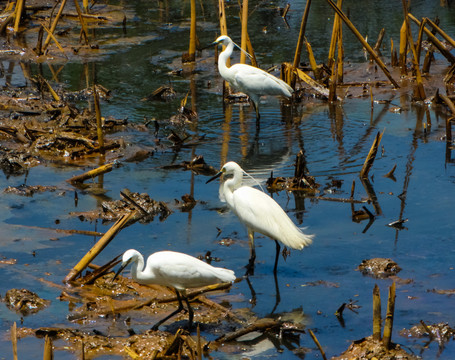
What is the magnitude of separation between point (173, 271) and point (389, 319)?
5.94 feet

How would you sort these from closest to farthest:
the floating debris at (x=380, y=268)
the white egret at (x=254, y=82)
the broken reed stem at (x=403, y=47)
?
the floating debris at (x=380, y=268) → the white egret at (x=254, y=82) → the broken reed stem at (x=403, y=47)

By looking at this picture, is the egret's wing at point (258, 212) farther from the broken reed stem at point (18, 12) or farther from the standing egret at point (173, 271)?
the broken reed stem at point (18, 12)

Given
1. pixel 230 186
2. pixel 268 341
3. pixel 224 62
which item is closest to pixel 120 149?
pixel 224 62

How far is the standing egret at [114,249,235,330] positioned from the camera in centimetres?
598

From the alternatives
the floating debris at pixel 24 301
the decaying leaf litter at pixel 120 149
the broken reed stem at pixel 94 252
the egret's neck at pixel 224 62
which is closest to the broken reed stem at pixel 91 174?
the decaying leaf litter at pixel 120 149

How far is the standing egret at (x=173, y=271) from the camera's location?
5977 millimetres

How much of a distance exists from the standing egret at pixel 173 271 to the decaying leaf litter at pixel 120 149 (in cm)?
40

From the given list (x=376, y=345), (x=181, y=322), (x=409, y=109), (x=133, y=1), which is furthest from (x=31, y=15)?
(x=376, y=345)

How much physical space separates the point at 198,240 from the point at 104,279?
1.39 m

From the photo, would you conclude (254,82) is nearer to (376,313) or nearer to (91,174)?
(91,174)

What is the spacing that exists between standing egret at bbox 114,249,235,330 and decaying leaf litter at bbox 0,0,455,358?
→ 1.31 ft

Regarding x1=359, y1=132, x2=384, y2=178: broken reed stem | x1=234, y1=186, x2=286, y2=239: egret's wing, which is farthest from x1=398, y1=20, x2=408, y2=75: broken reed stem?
x1=234, y1=186, x2=286, y2=239: egret's wing

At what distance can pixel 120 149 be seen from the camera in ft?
36.0

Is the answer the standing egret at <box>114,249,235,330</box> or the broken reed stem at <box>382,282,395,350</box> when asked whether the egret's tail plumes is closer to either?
the standing egret at <box>114,249,235,330</box>
